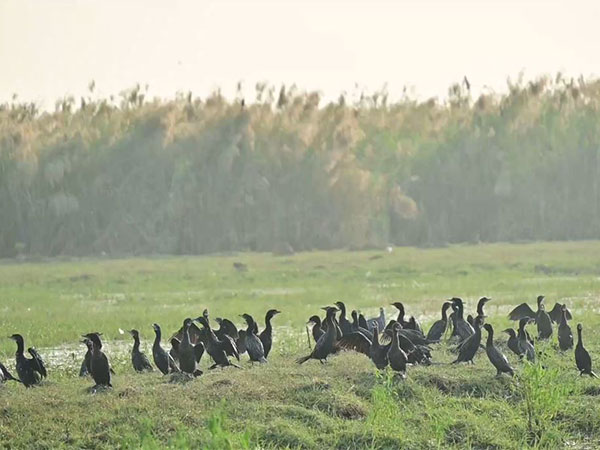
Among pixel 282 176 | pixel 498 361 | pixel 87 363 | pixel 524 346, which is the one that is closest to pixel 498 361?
pixel 498 361

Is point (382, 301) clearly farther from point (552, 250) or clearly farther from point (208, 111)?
point (208, 111)

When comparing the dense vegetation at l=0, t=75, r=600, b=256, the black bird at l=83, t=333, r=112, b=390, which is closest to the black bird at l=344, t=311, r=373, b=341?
the black bird at l=83, t=333, r=112, b=390

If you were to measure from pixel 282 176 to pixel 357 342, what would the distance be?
1699 cm

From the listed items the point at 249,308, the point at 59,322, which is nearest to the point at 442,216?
the point at 249,308

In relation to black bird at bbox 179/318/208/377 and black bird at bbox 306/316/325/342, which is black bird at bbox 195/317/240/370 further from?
black bird at bbox 306/316/325/342

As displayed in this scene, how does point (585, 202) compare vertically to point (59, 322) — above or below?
above

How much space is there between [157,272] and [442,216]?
711cm

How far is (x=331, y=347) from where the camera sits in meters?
12.7

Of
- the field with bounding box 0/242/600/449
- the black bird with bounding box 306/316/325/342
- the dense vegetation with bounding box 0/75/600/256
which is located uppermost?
the dense vegetation with bounding box 0/75/600/256

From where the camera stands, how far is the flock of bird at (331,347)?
38.5 ft

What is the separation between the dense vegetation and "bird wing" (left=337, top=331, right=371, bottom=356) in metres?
15.3

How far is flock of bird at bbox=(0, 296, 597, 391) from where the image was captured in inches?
462

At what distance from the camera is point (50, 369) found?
1319cm

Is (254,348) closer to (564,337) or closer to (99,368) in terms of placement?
(99,368)
